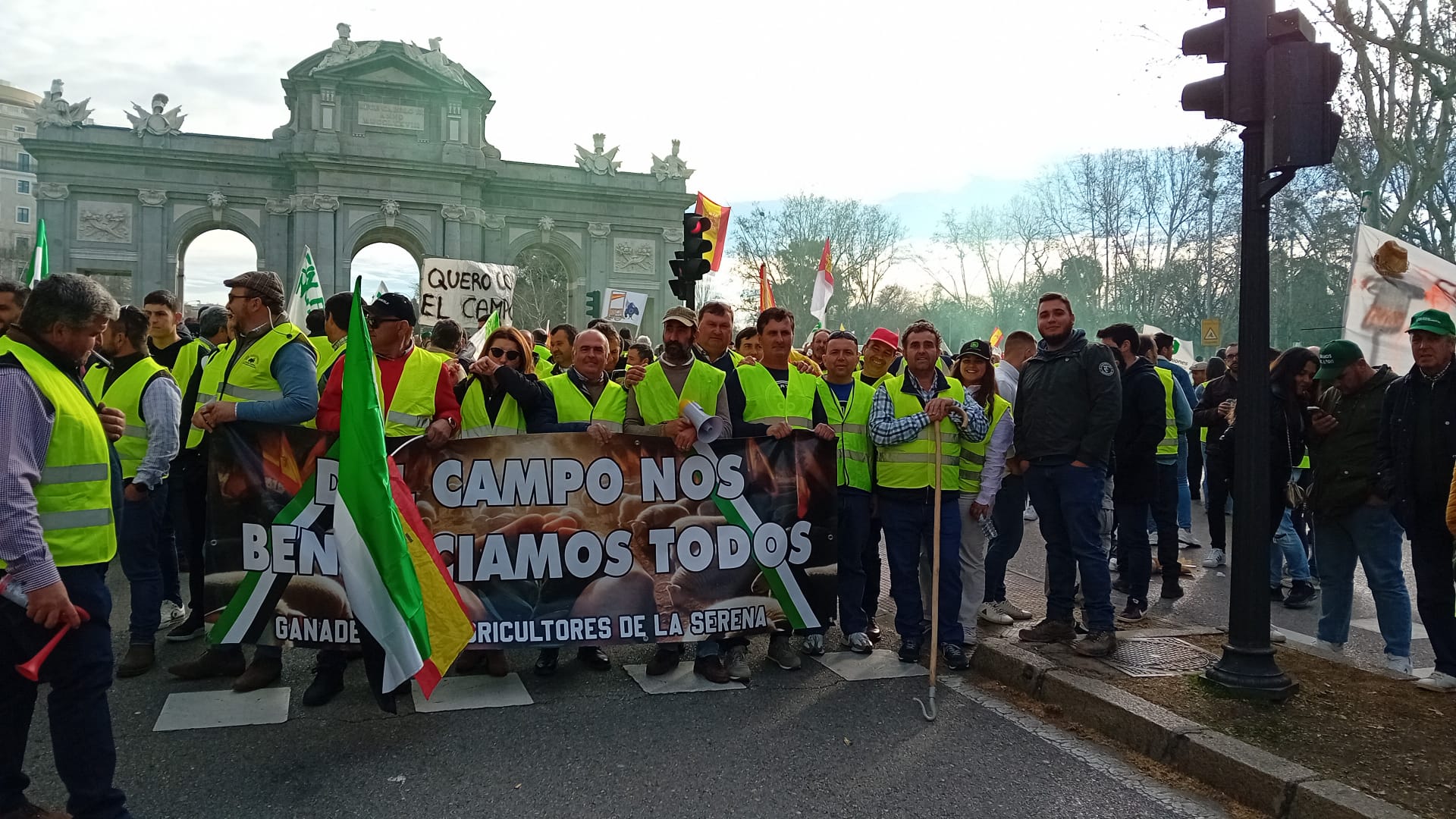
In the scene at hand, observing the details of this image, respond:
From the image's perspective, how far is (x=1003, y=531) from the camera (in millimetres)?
6934

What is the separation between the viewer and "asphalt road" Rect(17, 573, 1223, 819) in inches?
148

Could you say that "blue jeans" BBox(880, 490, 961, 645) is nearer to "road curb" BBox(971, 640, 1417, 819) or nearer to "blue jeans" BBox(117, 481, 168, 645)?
"road curb" BBox(971, 640, 1417, 819)

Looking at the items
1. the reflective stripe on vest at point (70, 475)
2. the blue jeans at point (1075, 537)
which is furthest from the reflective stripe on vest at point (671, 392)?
the reflective stripe on vest at point (70, 475)

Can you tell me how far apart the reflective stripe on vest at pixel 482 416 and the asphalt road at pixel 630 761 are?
1541mm

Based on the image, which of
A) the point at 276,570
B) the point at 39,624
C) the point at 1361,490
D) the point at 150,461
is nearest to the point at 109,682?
the point at 39,624

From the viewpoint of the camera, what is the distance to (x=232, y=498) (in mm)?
5195

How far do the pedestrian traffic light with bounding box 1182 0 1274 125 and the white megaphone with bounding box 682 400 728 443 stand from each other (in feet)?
9.95

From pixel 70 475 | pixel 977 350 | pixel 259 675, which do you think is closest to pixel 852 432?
pixel 977 350

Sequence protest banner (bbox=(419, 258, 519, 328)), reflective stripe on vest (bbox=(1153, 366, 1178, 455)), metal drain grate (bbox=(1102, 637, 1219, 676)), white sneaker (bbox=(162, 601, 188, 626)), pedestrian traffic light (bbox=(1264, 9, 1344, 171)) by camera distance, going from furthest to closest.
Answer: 1. protest banner (bbox=(419, 258, 519, 328))
2. reflective stripe on vest (bbox=(1153, 366, 1178, 455))
3. white sneaker (bbox=(162, 601, 188, 626))
4. metal drain grate (bbox=(1102, 637, 1219, 676))
5. pedestrian traffic light (bbox=(1264, 9, 1344, 171))

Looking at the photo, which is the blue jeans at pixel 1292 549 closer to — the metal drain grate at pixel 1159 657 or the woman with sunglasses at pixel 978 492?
the metal drain grate at pixel 1159 657

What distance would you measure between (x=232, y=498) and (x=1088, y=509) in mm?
4722

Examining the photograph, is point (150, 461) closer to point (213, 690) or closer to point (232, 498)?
point (232, 498)

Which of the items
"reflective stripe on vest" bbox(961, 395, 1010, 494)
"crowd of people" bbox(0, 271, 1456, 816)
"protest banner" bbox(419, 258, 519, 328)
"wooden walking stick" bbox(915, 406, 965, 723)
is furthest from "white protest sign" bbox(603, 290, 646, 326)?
"wooden walking stick" bbox(915, 406, 965, 723)

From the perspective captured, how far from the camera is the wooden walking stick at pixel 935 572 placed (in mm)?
5043
